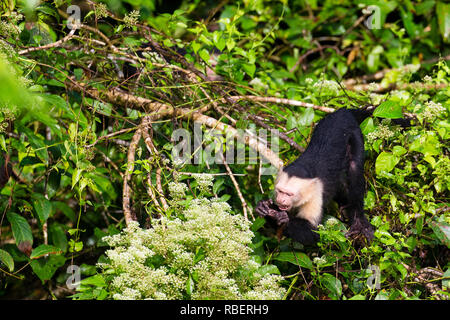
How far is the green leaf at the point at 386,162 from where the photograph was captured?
3.45 m

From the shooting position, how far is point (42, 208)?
355cm

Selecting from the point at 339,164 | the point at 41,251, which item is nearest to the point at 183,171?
the point at 41,251

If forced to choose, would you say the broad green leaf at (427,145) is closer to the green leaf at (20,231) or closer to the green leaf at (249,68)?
the green leaf at (249,68)

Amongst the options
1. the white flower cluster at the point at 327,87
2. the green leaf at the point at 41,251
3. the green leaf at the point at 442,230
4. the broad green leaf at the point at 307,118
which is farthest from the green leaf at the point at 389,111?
the green leaf at the point at 41,251

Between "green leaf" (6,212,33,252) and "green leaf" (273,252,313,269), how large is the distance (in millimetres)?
1842

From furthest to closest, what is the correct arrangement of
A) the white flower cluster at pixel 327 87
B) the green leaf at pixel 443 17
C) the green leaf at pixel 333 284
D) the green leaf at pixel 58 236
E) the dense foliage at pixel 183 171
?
the green leaf at pixel 443 17
the white flower cluster at pixel 327 87
the green leaf at pixel 58 236
the green leaf at pixel 333 284
the dense foliage at pixel 183 171

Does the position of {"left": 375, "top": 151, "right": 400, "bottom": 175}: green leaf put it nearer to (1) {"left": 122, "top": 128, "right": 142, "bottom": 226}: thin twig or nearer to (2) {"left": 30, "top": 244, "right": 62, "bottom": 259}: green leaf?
(1) {"left": 122, "top": 128, "right": 142, "bottom": 226}: thin twig

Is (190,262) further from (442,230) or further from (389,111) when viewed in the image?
(389,111)

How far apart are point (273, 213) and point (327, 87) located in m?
1.40

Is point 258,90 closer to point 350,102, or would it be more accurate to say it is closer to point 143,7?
point 350,102

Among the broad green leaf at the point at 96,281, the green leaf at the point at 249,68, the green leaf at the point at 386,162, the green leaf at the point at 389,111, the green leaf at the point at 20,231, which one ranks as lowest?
the green leaf at the point at 20,231

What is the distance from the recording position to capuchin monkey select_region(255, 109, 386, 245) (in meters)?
3.57

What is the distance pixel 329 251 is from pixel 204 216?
1.20 m

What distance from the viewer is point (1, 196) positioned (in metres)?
3.70
